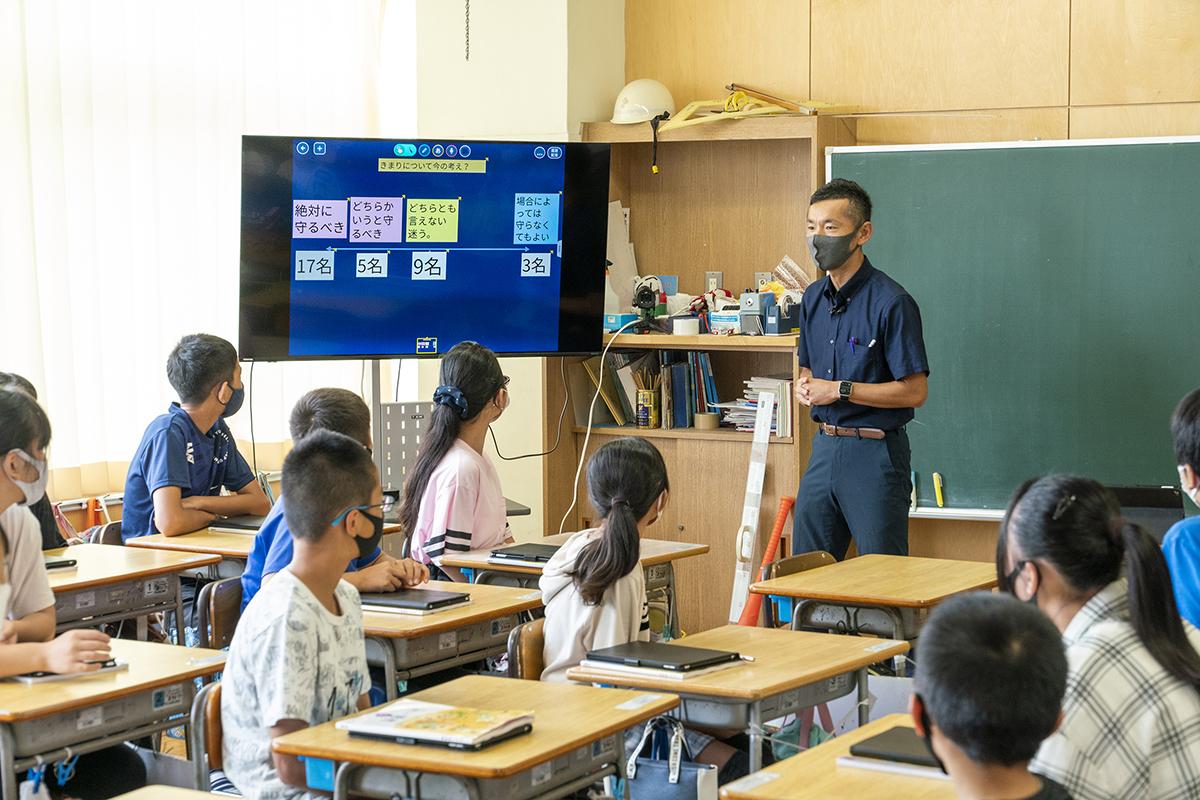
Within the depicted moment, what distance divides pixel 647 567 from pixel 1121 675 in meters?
2.25

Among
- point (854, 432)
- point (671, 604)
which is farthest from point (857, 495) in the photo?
point (671, 604)

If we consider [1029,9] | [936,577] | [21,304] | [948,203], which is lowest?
[936,577]

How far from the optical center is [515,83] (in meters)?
5.68

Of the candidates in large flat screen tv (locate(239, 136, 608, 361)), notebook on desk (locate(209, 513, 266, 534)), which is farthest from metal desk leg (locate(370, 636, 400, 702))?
large flat screen tv (locate(239, 136, 608, 361))

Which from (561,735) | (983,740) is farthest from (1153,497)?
(983,740)

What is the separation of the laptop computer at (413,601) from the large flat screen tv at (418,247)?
1.92m

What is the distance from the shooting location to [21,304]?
458 cm

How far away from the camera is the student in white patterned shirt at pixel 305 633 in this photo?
2139 millimetres

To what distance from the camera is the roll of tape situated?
214 inches

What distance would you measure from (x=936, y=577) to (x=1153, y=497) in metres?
1.68

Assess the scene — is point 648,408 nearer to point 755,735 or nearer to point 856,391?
point 856,391

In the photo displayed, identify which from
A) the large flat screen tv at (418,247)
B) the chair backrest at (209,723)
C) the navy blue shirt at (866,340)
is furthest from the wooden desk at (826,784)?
the large flat screen tv at (418,247)

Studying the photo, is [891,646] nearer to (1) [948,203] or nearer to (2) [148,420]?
(1) [948,203]

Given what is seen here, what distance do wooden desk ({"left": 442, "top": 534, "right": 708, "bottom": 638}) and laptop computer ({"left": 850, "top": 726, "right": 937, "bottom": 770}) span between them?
5.21 feet
